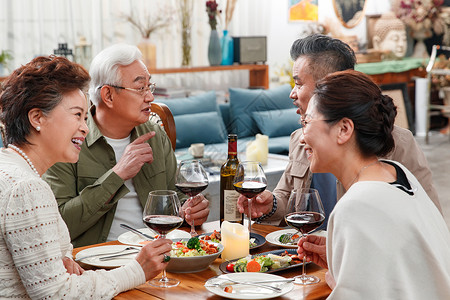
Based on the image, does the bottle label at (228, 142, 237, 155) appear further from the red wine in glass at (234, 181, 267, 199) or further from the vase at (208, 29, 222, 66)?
the vase at (208, 29, 222, 66)

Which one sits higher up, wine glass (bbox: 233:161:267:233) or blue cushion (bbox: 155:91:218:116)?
wine glass (bbox: 233:161:267:233)

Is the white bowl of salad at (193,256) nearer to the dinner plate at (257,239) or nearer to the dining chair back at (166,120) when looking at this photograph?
the dinner plate at (257,239)

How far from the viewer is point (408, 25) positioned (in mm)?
9586

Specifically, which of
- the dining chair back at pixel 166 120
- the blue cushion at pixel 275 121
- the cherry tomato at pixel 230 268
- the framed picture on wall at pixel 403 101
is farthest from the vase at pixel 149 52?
the cherry tomato at pixel 230 268

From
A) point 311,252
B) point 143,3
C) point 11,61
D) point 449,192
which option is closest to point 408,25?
point 449,192

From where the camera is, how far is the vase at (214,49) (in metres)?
6.59

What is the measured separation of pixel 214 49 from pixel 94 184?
4.39 meters

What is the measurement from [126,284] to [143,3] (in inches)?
198

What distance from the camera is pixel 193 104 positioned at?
19.9 ft

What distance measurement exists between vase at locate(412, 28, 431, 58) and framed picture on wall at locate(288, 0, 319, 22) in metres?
2.20

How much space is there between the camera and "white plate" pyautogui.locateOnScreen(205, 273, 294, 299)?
1620 millimetres

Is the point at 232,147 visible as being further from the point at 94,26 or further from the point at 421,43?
the point at 421,43

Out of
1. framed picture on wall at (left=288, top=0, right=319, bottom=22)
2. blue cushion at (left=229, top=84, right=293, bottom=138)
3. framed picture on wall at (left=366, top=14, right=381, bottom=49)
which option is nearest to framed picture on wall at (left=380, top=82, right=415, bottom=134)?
framed picture on wall at (left=366, top=14, right=381, bottom=49)

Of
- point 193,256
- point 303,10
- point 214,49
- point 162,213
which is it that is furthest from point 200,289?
point 303,10
